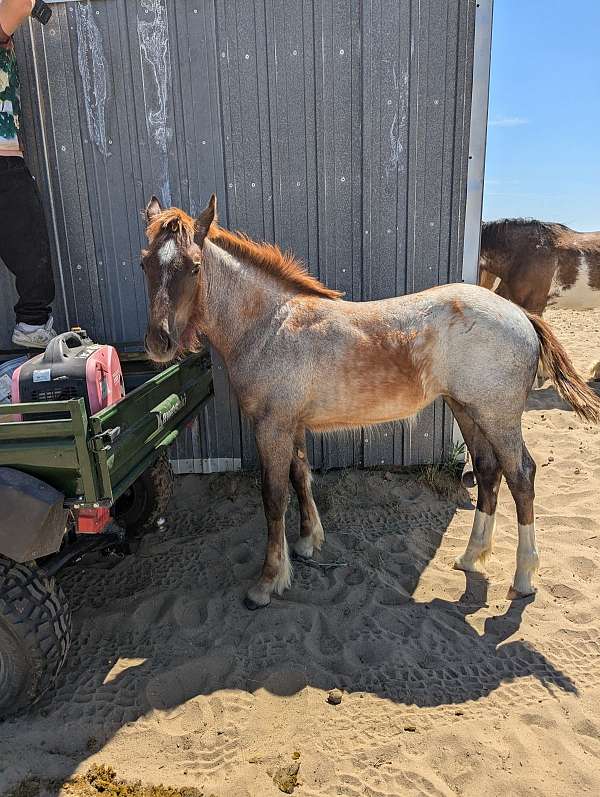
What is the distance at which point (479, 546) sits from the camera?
3518 mm

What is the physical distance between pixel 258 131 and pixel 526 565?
358 cm

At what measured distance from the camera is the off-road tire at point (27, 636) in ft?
7.41

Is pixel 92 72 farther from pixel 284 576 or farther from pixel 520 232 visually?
pixel 520 232

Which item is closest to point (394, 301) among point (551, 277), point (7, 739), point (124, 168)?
point (124, 168)

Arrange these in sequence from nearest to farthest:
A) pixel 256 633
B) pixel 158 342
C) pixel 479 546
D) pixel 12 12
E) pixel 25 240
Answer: pixel 158 342 → pixel 256 633 → pixel 12 12 → pixel 479 546 → pixel 25 240

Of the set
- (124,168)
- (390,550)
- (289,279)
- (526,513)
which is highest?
(124,168)

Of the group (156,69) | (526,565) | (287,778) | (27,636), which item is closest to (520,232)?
(156,69)

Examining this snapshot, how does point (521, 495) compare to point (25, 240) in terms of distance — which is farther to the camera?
point (25, 240)

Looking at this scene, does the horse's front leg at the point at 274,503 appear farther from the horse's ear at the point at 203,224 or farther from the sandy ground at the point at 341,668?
the horse's ear at the point at 203,224

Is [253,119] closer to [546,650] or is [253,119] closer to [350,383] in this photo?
[350,383]

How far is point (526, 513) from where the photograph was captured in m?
3.26

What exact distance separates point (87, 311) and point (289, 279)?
2.14m

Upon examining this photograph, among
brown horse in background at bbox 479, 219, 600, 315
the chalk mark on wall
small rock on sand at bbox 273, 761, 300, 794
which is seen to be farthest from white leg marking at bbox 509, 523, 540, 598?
brown horse in background at bbox 479, 219, 600, 315

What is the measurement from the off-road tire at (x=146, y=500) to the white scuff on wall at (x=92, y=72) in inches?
101
